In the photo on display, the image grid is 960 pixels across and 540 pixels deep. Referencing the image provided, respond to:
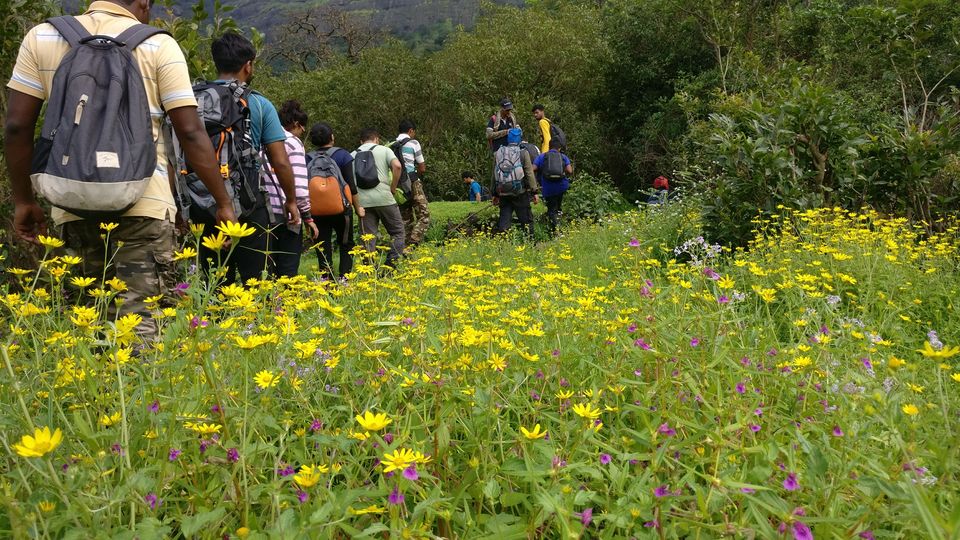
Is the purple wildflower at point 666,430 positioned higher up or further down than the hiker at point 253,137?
further down

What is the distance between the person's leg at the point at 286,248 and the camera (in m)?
3.81

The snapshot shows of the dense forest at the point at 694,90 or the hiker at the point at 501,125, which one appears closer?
the dense forest at the point at 694,90

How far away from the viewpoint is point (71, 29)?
2.38m

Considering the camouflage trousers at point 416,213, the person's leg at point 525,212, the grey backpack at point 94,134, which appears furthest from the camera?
the person's leg at point 525,212

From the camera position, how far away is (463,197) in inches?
803

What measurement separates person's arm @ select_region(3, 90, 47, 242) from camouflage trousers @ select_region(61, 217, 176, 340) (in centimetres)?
21

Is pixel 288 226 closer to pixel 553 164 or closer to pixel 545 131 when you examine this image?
pixel 553 164

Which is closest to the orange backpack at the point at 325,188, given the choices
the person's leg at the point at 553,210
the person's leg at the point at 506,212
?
the person's leg at the point at 506,212

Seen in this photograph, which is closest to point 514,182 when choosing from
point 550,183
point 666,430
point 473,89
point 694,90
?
point 550,183

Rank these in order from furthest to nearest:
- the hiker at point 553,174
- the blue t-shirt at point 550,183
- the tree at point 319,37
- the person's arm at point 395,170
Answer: the tree at point 319,37 < the blue t-shirt at point 550,183 < the hiker at point 553,174 < the person's arm at point 395,170

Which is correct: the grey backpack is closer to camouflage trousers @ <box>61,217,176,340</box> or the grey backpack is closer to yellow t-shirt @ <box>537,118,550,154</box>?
camouflage trousers @ <box>61,217,176,340</box>

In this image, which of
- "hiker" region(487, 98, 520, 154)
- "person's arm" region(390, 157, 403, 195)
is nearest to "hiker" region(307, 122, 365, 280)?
"person's arm" region(390, 157, 403, 195)

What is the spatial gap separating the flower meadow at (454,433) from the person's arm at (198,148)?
489 mm

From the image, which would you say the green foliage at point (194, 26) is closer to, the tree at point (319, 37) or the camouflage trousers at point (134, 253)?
the camouflage trousers at point (134, 253)
